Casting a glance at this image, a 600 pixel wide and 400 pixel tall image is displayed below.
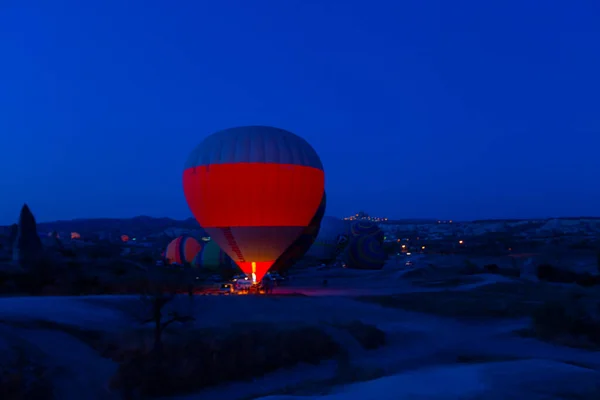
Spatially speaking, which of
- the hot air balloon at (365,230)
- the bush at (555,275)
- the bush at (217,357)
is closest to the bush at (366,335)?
the bush at (217,357)

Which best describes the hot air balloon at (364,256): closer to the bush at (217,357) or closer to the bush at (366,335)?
the bush at (366,335)

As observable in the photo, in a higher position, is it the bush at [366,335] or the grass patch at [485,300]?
the grass patch at [485,300]

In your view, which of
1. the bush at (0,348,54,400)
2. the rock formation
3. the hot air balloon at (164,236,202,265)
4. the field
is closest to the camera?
the bush at (0,348,54,400)

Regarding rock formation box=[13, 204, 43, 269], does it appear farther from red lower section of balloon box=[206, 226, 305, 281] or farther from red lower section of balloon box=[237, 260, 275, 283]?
red lower section of balloon box=[237, 260, 275, 283]

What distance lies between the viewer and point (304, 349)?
577 inches

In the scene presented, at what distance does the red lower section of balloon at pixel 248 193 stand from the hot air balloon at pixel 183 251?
17.5 metres

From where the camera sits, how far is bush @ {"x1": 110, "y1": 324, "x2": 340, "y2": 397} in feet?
38.1

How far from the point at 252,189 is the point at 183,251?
20713 mm

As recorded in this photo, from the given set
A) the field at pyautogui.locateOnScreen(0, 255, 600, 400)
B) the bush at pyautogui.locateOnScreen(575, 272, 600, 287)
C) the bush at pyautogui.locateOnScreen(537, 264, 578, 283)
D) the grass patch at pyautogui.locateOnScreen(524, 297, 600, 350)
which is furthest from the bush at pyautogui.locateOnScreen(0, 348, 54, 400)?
the bush at pyautogui.locateOnScreen(537, 264, 578, 283)

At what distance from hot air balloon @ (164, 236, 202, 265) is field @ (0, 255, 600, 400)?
22.4m

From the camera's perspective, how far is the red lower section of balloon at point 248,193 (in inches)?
1001

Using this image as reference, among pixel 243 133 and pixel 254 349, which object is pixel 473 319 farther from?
pixel 243 133

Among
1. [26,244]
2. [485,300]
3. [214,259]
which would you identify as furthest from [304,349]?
[214,259]

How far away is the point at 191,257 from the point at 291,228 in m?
19.0
